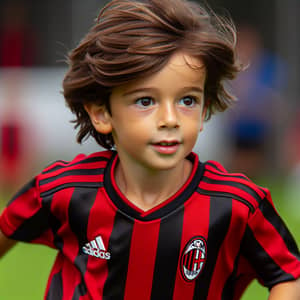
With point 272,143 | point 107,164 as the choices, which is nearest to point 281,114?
point 272,143

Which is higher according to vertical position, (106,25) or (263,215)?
(106,25)

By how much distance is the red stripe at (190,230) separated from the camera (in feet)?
8.94

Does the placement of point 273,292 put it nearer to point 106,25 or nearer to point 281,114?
point 106,25

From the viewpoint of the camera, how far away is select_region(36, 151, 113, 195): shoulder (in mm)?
2895

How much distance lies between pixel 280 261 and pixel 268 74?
6.54 metres

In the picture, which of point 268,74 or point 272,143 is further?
point 272,143

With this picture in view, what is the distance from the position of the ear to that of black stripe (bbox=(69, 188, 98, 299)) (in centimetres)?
25

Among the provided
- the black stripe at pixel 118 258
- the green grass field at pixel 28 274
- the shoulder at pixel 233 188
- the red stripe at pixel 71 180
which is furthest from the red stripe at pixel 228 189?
the green grass field at pixel 28 274

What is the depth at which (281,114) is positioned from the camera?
951 cm

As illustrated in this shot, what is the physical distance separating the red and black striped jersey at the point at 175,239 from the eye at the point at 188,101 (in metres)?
0.33

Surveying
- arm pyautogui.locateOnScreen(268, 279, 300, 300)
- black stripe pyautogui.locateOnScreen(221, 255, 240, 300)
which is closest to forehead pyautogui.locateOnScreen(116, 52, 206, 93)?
black stripe pyautogui.locateOnScreen(221, 255, 240, 300)

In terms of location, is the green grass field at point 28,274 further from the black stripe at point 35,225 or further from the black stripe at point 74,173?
the black stripe at point 74,173

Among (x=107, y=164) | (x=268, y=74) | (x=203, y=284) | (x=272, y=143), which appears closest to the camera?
(x=203, y=284)

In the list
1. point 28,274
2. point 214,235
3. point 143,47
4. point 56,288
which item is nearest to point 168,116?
point 143,47
